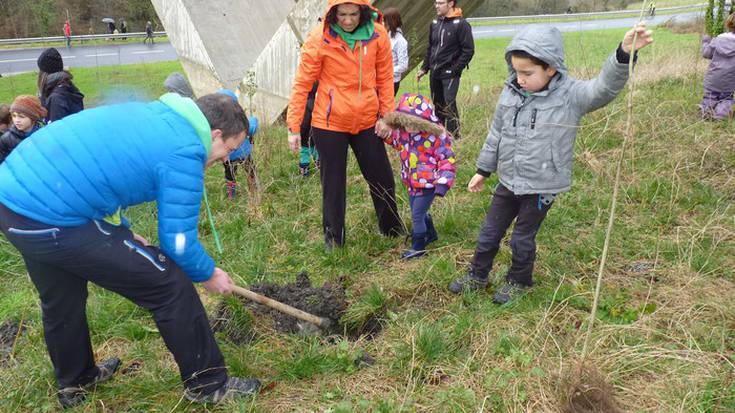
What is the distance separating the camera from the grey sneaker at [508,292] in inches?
121

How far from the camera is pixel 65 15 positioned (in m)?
23.2

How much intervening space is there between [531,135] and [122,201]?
2035 millimetres

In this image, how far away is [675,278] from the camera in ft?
10.1

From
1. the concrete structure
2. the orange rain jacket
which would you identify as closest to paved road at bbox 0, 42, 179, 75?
the concrete structure

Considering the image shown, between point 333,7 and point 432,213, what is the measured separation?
1.84m

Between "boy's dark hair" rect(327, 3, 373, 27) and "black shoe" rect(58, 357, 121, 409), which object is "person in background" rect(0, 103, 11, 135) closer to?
"black shoe" rect(58, 357, 121, 409)

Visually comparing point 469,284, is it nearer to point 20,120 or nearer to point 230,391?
point 230,391

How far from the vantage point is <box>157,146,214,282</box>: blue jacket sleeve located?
6.42 feet

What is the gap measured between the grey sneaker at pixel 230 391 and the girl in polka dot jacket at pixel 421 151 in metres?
1.67

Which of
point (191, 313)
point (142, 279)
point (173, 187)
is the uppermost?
point (173, 187)

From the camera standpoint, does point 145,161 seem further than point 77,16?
No

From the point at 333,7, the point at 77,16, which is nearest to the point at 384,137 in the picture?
the point at 333,7

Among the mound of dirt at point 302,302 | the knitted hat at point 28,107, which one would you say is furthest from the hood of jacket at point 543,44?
the knitted hat at point 28,107

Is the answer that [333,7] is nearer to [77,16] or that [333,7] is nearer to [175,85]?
[175,85]
